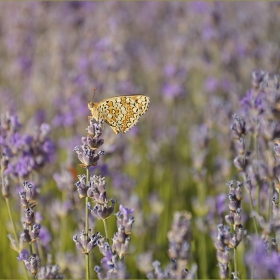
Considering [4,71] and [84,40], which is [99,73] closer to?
[84,40]

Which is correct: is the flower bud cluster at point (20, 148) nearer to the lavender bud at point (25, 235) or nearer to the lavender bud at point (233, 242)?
the lavender bud at point (25, 235)

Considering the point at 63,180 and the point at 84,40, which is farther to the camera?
the point at 84,40

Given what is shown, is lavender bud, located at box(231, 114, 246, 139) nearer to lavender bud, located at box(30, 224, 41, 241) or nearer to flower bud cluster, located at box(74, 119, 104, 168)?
flower bud cluster, located at box(74, 119, 104, 168)

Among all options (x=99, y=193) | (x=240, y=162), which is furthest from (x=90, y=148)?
(x=240, y=162)

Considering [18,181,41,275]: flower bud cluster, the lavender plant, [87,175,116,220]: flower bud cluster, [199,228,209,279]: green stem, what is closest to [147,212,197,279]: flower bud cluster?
the lavender plant

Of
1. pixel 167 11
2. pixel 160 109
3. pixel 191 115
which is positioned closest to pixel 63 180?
pixel 191 115

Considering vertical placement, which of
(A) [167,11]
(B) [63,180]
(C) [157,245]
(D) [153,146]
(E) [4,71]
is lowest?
(C) [157,245]
